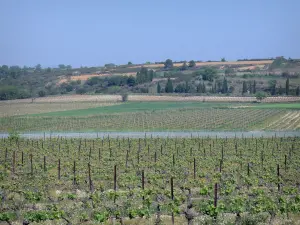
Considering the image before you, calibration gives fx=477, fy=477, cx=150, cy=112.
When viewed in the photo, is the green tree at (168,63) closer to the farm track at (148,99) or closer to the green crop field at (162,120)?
the farm track at (148,99)

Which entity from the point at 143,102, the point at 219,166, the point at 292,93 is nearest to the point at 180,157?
the point at 219,166

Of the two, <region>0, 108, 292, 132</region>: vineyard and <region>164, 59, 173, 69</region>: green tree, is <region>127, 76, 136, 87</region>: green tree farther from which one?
<region>164, 59, 173, 69</region>: green tree

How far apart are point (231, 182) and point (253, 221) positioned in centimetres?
695

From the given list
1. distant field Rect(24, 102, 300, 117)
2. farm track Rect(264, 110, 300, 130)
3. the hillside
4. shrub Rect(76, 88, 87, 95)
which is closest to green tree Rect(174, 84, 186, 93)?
the hillside

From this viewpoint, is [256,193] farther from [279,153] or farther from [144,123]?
[144,123]

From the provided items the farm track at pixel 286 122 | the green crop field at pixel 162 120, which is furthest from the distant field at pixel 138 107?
the farm track at pixel 286 122

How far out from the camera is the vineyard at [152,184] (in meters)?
14.0

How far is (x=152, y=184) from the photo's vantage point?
64.5 feet

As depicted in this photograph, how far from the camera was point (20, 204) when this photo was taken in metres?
15.3

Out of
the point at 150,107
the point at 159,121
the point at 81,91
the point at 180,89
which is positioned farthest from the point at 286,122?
the point at 81,91

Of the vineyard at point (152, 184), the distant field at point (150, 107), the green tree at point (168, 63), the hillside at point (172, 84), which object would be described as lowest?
the distant field at point (150, 107)

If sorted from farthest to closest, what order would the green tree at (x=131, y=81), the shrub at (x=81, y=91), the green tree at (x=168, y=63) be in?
the green tree at (x=168, y=63), the green tree at (x=131, y=81), the shrub at (x=81, y=91)

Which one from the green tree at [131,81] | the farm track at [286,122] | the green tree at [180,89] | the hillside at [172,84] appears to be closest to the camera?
the farm track at [286,122]

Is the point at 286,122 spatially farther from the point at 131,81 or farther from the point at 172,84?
the point at 131,81
